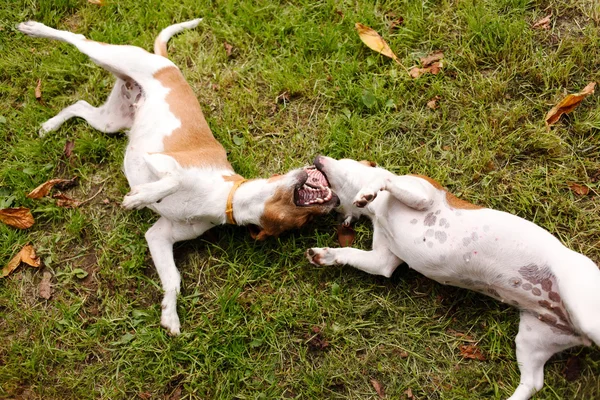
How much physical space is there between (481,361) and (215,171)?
2540 mm

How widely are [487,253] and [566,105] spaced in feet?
5.92

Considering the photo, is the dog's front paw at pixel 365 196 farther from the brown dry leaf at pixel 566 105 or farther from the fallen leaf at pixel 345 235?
the brown dry leaf at pixel 566 105

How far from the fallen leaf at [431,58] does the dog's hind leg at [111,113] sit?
272 cm

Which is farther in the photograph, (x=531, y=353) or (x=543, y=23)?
(x=543, y=23)

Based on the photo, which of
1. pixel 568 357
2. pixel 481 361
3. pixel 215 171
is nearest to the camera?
pixel 568 357

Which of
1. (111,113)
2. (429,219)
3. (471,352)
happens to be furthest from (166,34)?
(471,352)

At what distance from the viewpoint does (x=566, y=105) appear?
4.45 meters

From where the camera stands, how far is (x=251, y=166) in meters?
4.70

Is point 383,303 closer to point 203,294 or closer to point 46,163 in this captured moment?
point 203,294

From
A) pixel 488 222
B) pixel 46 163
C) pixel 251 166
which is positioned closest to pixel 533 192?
pixel 488 222

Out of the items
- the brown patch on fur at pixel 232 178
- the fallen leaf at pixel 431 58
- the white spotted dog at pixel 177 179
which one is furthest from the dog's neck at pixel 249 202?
the fallen leaf at pixel 431 58

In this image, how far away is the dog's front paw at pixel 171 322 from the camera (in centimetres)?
418

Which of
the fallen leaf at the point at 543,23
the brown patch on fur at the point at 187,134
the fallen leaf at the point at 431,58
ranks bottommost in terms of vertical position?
the brown patch on fur at the point at 187,134

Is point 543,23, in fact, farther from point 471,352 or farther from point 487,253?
point 471,352
